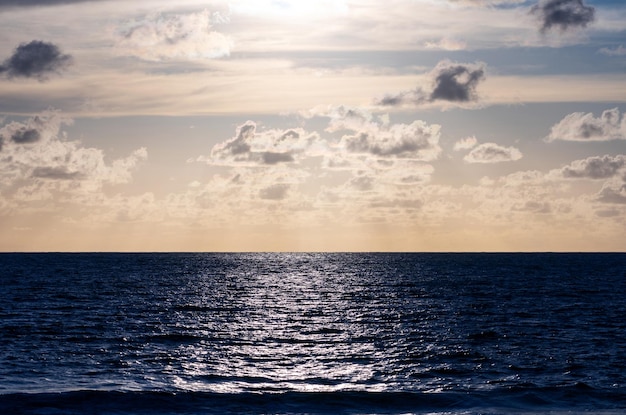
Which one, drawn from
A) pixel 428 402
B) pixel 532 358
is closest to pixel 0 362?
pixel 428 402

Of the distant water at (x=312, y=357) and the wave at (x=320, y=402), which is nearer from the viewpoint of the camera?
the wave at (x=320, y=402)

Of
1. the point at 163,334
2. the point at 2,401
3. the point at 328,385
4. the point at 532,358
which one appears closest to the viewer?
the point at 2,401

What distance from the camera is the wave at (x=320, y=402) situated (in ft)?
129

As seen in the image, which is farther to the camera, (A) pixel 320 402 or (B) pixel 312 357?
(B) pixel 312 357

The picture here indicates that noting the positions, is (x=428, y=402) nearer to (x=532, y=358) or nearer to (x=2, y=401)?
(x=532, y=358)

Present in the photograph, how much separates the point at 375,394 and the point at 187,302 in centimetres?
6447

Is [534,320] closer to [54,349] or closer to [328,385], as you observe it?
[328,385]

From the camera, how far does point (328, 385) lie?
148ft

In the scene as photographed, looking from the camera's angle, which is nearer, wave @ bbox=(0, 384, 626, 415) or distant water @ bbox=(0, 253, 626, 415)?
wave @ bbox=(0, 384, 626, 415)

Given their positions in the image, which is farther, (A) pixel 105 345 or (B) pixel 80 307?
(B) pixel 80 307

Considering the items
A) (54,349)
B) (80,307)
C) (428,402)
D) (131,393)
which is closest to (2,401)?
(131,393)

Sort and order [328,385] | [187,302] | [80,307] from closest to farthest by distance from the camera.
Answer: [328,385] → [80,307] → [187,302]

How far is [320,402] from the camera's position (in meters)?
41.2

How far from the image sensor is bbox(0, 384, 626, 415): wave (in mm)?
39188
